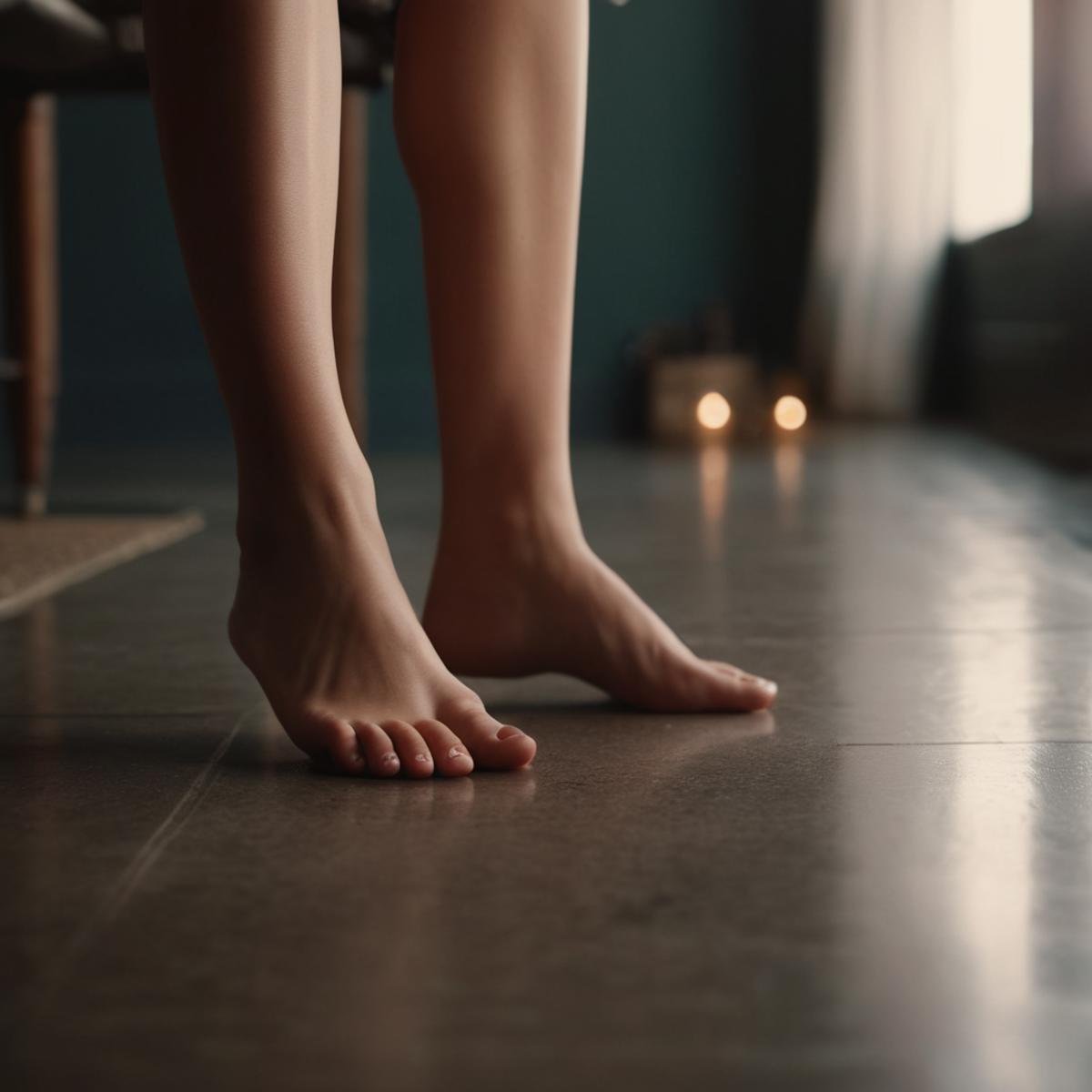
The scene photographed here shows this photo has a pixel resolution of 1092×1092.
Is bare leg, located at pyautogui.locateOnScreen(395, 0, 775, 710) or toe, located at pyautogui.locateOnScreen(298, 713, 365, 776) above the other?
bare leg, located at pyautogui.locateOnScreen(395, 0, 775, 710)

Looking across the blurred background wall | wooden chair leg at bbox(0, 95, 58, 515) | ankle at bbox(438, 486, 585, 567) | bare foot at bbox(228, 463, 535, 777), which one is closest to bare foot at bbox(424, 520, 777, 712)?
ankle at bbox(438, 486, 585, 567)

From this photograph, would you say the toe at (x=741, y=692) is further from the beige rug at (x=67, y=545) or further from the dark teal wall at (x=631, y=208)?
the dark teal wall at (x=631, y=208)

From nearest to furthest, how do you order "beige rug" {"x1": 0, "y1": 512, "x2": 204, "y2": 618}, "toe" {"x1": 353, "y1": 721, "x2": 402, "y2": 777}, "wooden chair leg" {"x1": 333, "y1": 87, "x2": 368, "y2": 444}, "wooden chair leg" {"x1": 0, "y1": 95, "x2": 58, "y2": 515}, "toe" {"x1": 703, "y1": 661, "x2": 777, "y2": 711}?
"toe" {"x1": 353, "y1": 721, "x2": 402, "y2": 777} < "toe" {"x1": 703, "y1": 661, "x2": 777, "y2": 711} < "beige rug" {"x1": 0, "y1": 512, "x2": 204, "y2": 618} < "wooden chair leg" {"x1": 0, "y1": 95, "x2": 58, "y2": 515} < "wooden chair leg" {"x1": 333, "y1": 87, "x2": 368, "y2": 444}

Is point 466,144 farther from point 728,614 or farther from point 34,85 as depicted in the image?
point 34,85

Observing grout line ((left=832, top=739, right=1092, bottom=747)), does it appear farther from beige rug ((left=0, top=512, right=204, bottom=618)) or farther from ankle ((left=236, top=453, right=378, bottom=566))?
beige rug ((left=0, top=512, right=204, bottom=618))

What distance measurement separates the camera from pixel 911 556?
164cm

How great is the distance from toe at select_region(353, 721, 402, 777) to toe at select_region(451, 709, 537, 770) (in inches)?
1.6

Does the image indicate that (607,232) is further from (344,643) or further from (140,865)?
(140,865)

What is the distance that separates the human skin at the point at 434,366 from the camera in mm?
782

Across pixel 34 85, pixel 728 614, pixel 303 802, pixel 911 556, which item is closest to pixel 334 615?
pixel 303 802

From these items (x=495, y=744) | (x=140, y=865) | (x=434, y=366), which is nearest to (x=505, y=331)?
(x=434, y=366)

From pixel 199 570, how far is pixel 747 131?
3.16 m

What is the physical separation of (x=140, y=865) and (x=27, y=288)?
170cm

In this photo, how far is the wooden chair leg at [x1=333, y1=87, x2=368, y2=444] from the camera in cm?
240
